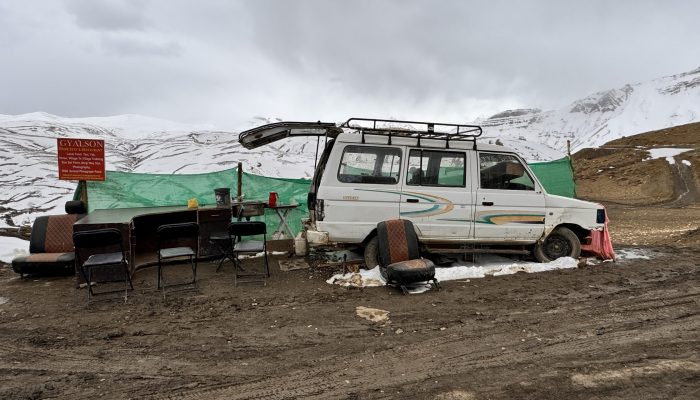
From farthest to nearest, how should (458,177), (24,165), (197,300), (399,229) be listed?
(24,165) < (458,177) < (399,229) < (197,300)

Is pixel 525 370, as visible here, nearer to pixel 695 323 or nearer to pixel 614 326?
pixel 614 326

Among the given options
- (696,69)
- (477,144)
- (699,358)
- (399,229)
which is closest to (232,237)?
(399,229)

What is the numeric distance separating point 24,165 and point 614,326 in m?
26.7

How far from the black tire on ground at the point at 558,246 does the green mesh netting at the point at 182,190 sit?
4505 mm

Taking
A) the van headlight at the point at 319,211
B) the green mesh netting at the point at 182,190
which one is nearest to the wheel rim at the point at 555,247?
the van headlight at the point at 319,211

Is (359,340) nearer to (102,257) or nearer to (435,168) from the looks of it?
(435,168)

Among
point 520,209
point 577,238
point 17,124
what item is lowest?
point 577,238

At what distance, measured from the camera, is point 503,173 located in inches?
264

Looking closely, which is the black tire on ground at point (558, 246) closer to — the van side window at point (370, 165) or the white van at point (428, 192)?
the white van at point (428, 192)

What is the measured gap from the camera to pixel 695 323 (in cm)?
443

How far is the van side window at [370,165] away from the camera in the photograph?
6387mm

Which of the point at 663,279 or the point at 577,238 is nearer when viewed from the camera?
the point at 663,279

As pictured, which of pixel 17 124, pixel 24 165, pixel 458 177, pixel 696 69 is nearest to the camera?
pixel 458 177

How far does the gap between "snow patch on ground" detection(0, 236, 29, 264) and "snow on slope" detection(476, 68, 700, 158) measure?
122252 mm
